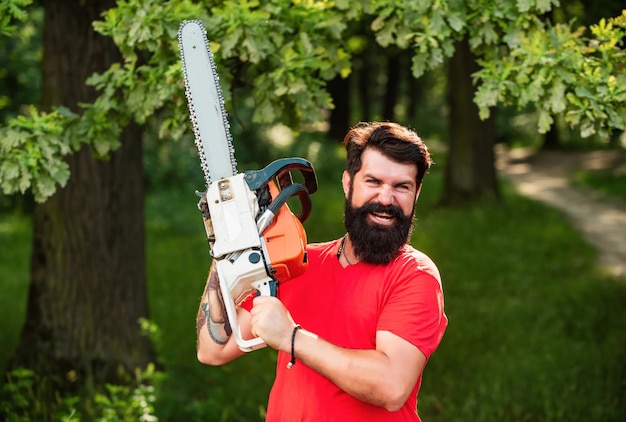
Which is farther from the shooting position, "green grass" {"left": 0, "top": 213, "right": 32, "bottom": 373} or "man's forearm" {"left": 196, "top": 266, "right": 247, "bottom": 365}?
"green grass" {"left": 0, "top": 213, "right": 32, "bottom": 373}

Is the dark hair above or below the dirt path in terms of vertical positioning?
above

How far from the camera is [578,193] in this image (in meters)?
15.0

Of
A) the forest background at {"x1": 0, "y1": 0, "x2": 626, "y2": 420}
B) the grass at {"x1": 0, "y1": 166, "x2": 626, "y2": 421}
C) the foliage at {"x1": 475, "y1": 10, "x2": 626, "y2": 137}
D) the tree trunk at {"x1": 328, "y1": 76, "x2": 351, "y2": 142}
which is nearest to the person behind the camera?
the foliage at {"x1": 475, "y1": 10, "x2": 626, "y2": 137}

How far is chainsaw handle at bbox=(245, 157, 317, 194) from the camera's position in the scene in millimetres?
2262

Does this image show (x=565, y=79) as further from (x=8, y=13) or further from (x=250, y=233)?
(x=8, y=13)

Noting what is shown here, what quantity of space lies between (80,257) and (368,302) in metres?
3.15

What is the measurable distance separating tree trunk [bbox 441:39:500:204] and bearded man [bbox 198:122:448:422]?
32.1 ft

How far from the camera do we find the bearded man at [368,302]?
222 centimetres

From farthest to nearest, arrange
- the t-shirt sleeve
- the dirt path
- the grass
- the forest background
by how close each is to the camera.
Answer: the dirt path, the grass, the forest background, the t-shirt sleeve

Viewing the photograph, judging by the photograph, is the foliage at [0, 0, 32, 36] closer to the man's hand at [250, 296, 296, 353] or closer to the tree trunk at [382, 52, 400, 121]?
the man's hand at [250, 296, 296, 353]

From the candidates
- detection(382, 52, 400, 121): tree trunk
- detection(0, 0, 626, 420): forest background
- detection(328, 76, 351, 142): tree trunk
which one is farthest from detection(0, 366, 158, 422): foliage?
detection(382, 52, 400, 121): tree trunk

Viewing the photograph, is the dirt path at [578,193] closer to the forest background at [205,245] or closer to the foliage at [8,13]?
the forest background at [205,245]

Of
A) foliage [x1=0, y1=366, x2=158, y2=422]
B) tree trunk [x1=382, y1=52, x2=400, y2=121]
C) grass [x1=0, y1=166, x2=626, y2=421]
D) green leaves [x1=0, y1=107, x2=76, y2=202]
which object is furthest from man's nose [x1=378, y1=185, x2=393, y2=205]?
tree trunk [x1=382, y1=52, x2=400, y2=121]

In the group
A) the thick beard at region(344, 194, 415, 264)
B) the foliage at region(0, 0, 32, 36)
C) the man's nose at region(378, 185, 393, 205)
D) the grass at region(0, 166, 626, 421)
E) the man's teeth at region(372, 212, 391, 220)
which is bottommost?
the grass at region(0, 166, 626, 421)
